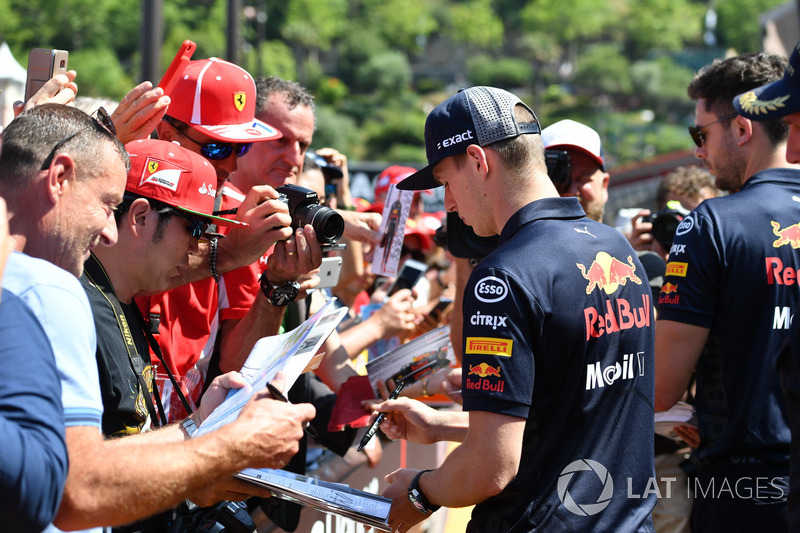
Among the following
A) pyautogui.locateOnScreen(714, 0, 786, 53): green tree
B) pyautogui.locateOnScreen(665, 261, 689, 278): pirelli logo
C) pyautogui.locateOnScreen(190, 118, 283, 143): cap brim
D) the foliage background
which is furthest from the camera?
pyautogui.locateOnScreen(714, 0, 786, 53): green tree

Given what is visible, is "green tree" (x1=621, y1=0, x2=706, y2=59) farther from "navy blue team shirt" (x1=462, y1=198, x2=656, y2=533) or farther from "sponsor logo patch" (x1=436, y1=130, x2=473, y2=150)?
"navy blue team shirt" (x1=462, y1=198, x2=656, y2=533)

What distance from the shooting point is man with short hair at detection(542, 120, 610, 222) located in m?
3.88

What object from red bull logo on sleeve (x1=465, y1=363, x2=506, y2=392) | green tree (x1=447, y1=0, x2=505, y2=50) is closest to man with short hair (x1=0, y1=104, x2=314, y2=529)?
red bull logo on sleeve (x1=465, y1=363, x2=506, y2=392)

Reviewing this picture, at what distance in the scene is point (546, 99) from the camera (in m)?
99.4

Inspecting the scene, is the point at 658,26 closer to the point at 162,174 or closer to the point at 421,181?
the point at 421,181

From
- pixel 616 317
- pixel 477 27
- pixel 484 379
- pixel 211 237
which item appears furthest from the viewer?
pixel 477 27

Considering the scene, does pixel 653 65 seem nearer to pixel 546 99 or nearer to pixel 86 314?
pixel 546 99

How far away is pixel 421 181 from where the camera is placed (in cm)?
283

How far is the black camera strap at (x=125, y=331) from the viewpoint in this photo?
8.18 feet

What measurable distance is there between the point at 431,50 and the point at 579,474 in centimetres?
12221

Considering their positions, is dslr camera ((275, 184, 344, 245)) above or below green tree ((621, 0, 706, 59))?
below

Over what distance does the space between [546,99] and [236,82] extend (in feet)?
326

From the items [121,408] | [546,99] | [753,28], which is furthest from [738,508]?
[753,28]

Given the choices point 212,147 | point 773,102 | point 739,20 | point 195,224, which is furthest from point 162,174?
point 739,20
